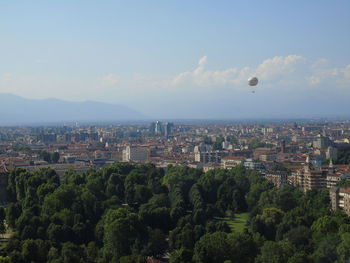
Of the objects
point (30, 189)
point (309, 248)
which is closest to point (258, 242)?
point (309, 248)

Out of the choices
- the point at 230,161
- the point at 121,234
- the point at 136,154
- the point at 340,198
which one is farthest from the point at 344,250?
the point at 136,154

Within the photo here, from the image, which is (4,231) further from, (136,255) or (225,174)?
(225,174)

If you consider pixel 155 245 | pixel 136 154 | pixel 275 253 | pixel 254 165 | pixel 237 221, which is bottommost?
pixel 237 221

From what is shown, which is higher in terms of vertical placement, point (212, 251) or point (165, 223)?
point (212, 251)

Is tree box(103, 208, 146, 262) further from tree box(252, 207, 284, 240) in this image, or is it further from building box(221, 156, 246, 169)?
building box(221, 156, 246, 169)

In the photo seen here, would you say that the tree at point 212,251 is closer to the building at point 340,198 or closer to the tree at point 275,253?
the tree at point 275,253

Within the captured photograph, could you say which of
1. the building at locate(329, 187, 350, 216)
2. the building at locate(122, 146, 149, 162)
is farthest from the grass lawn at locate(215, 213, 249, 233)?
the building at locate(122, 146, 149, 162)

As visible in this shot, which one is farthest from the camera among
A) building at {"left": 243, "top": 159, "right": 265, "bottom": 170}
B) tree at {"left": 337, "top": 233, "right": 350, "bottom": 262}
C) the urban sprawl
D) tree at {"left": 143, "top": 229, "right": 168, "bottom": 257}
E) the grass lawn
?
building at {"left": 243, "top": 159, "right": 265, "bottom": 170}

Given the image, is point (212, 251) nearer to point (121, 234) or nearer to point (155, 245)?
point (155, 245)
